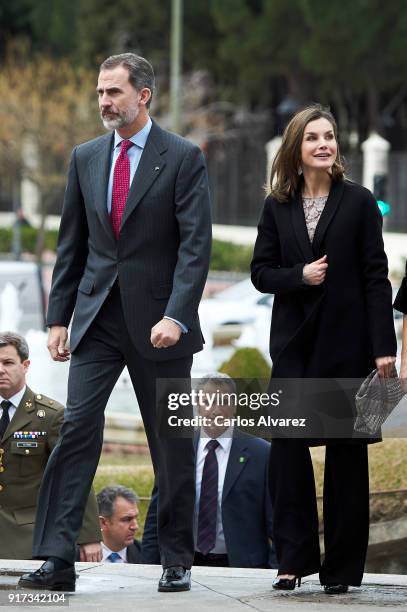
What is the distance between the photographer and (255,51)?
42.1 metres

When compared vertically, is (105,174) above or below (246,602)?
above

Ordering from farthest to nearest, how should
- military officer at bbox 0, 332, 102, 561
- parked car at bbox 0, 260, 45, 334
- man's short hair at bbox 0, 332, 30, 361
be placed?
parked car at bbox 0, 260, 45, 334
man's short hair at bbox 0, 332, 30, 361
military officer at bbox 0, 332, 102, 561

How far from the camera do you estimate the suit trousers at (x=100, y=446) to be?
539 centimetres

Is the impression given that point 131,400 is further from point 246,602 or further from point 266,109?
point 266,109

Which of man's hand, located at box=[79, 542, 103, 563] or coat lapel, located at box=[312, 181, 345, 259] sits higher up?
coat lapel, located at box=[312, 181, 345, 259]

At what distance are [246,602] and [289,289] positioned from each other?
1132 mm

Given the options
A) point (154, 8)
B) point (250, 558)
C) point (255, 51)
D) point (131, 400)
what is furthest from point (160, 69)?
point (250, 558)

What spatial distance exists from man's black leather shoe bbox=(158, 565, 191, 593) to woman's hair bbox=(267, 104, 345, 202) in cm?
142

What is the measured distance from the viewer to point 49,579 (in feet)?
17.3

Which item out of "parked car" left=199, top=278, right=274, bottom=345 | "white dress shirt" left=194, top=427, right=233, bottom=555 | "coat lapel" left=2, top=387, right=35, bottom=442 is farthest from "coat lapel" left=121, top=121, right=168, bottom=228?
"parked car" left=199, top=278, right=274, bottom=345

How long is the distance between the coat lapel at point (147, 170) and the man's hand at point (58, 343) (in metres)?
0.48

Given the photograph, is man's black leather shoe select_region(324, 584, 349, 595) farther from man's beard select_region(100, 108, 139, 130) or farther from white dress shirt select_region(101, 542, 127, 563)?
white dress shirt select_region(101, 542, 127, 563)

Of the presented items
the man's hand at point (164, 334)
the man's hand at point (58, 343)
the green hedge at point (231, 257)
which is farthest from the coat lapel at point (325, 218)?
the green hedge at point (231, 257)

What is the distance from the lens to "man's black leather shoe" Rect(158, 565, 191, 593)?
17.7 feet
